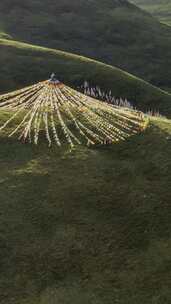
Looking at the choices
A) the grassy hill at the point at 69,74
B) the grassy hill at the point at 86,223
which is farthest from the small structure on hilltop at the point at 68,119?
the grassy hill at the point at 69,74

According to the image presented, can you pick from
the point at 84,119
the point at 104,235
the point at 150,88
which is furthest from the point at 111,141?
the point at 150,88

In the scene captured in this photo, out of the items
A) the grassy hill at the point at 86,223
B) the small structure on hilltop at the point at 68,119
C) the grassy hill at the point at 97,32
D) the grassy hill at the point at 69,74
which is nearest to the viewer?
the grassy hill at the point at 86,223

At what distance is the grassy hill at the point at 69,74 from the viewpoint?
8900 centimetres

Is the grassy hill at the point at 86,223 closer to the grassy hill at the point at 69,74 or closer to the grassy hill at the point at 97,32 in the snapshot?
the grassy hill at the point at 69,74

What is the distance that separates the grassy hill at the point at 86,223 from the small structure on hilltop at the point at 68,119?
2245mm

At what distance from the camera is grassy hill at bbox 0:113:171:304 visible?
32.1m

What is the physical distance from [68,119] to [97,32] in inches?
4028

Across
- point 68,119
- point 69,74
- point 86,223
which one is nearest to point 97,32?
point 69,74

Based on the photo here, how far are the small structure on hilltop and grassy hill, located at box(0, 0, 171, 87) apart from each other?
7111cm

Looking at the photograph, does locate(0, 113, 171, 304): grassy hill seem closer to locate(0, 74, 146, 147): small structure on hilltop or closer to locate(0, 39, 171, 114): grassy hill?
locate(0, 74, 146, 147): small structure on hilltop

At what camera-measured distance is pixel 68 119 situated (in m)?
54.9

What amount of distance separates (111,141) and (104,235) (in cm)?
1488

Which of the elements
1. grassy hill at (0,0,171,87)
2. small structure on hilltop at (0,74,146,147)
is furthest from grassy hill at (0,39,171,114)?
grassy hill at (0,0,171,87)

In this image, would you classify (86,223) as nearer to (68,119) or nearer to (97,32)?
(68,119)
